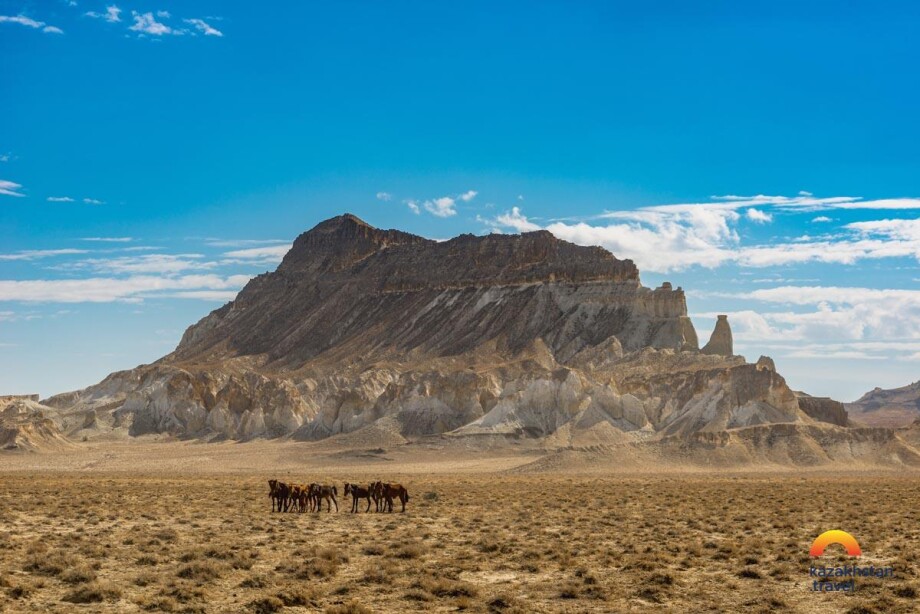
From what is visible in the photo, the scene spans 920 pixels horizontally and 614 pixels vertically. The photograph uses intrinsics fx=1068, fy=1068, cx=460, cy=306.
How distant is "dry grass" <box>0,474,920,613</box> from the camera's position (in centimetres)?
1529

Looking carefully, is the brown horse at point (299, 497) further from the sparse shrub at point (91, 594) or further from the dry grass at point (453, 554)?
the sparse shrub at point (91, 594)

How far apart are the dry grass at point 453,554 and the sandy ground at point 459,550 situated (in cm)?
5

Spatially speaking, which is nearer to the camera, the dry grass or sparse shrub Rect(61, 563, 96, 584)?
the dry grass

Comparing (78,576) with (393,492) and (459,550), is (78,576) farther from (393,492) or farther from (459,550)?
(393,492)

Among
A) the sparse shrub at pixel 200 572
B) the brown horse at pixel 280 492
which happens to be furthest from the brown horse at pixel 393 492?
the sparse shrub at pixel 200 572

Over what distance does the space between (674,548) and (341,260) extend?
488ft

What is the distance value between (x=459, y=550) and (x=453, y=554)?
529mm

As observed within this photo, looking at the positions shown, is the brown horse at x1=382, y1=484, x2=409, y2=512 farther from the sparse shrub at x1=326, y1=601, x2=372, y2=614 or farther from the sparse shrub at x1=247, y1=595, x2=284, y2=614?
the sparse shrub at x1=326, y1=601, x2=372, y2=614

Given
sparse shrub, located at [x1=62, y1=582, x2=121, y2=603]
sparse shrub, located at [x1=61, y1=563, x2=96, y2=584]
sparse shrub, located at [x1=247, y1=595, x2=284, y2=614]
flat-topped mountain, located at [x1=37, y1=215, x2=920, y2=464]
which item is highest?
flat-topped mountain, located at [x1=37, y1=215, x2=920, y2=464]

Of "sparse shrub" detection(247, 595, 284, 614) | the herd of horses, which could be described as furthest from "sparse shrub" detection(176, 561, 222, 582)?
the herd of horses

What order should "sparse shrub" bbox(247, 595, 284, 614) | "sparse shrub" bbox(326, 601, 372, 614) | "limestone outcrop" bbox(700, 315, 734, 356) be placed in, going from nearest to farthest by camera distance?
"sparse shrub" bbox(326, 601, 372, 614), "sparse shrub" bbox(247, 595, 284, 614), "limestone outcrop" bbox(700, 315, 734, 356)

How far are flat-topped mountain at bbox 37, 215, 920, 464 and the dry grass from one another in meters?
34.5

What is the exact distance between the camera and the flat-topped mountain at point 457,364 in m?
72.9

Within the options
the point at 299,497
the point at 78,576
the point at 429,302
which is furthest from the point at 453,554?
the point at 429,302
